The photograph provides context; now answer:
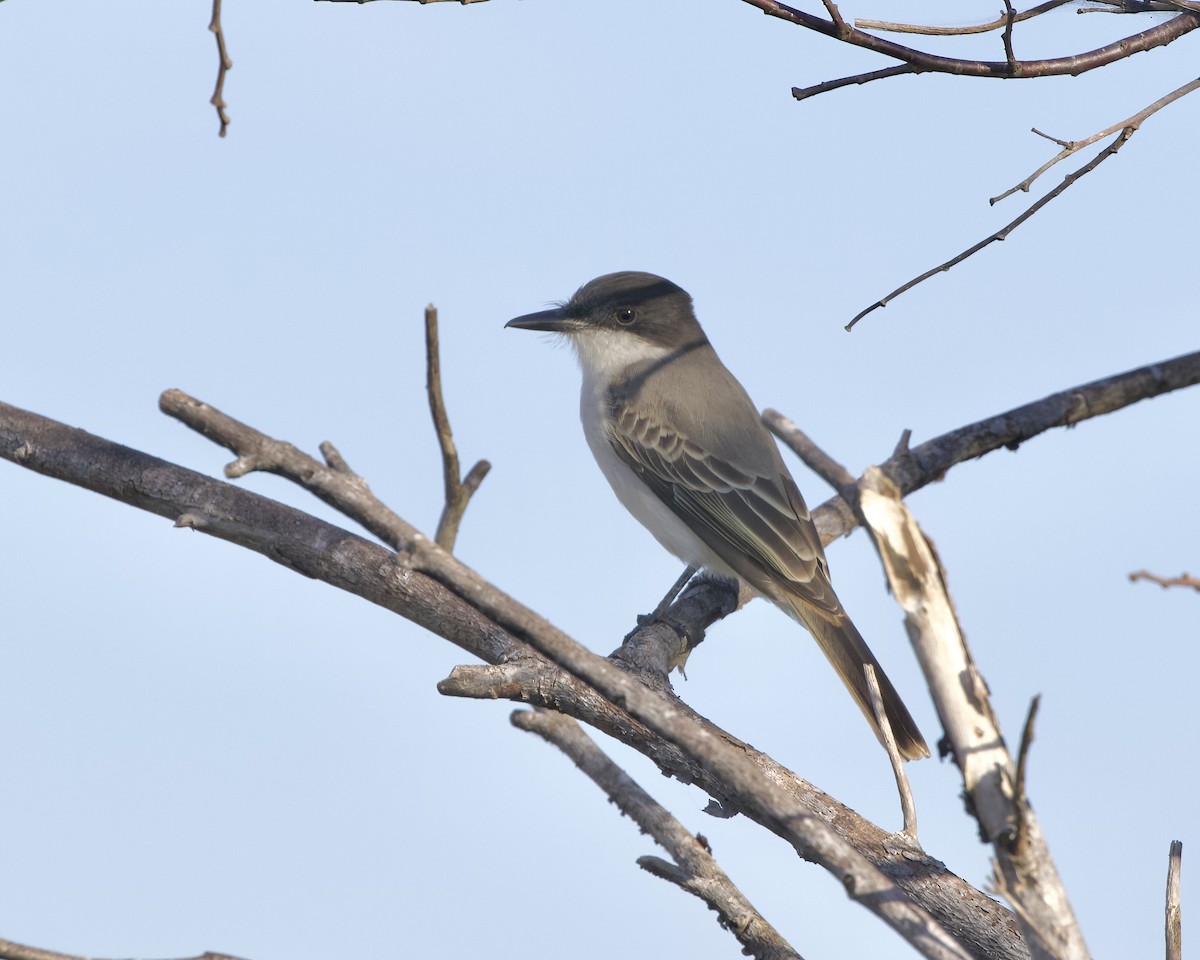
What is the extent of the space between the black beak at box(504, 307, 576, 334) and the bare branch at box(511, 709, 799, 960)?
4.89m

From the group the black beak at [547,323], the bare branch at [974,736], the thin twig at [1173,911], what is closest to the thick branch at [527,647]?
the bare branch at [974,736]

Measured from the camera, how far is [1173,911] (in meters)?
3.14

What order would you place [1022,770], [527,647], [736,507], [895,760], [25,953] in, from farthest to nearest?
1. [736,507]
2. [527,647]
3. [895,760]
4. [25,953]
5. [1022,770]

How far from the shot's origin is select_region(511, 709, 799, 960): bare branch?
355 cm

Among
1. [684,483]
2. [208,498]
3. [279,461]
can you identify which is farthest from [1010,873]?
[684,483]

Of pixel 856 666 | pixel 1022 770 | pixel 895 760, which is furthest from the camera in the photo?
pixel 856 666

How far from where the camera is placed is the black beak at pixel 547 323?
8.24 m

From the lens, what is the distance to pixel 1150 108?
13.5 ft

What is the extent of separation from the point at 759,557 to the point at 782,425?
3.96 meters

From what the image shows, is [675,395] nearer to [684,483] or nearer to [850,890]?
[684,483]

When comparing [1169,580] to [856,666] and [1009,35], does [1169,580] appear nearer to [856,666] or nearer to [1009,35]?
[1009,35]

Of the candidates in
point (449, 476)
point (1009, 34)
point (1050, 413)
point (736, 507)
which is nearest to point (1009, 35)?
point (1009, 34)

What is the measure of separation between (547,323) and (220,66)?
12.9 ft

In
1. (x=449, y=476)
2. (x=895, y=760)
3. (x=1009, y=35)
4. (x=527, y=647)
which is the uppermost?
(x=1009, y=35)
